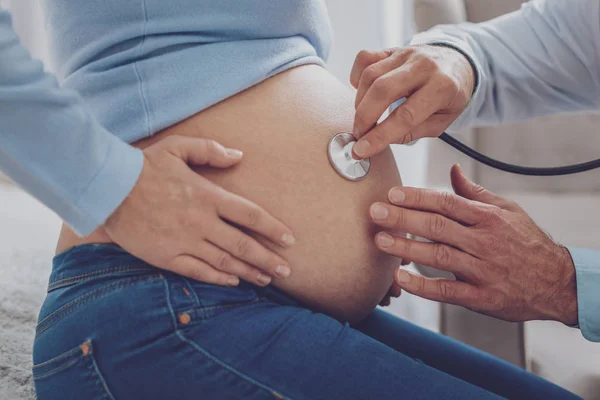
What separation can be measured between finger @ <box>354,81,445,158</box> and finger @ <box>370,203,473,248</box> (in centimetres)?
8

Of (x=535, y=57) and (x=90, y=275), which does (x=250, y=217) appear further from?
(x=535, y=57)

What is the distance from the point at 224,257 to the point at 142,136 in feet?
0.64

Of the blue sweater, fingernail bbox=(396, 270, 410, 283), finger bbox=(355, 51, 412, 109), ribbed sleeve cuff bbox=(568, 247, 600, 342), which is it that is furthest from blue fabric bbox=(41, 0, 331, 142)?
ribbed sleeve cuff bbox=(568, 247, 600, 342)

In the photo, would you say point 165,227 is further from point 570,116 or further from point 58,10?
point 570,116

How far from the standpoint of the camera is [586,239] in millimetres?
1294

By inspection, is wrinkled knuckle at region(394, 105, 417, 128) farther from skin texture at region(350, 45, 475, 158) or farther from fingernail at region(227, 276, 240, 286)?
fingernail at region(227, 276, 240, 286)

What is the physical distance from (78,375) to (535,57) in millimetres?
976

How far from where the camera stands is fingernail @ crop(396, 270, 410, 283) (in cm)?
72

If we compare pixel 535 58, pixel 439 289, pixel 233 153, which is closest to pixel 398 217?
pixel 439 289

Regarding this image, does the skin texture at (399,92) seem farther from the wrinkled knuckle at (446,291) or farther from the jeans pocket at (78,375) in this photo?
the jeans pocket at (78,375)

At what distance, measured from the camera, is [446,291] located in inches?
28.8

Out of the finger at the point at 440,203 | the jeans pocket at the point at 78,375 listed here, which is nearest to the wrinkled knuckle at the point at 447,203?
the finger at the point at 440,203

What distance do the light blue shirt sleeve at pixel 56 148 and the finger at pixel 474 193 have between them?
1.62ft

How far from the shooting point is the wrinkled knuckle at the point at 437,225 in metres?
0.71
